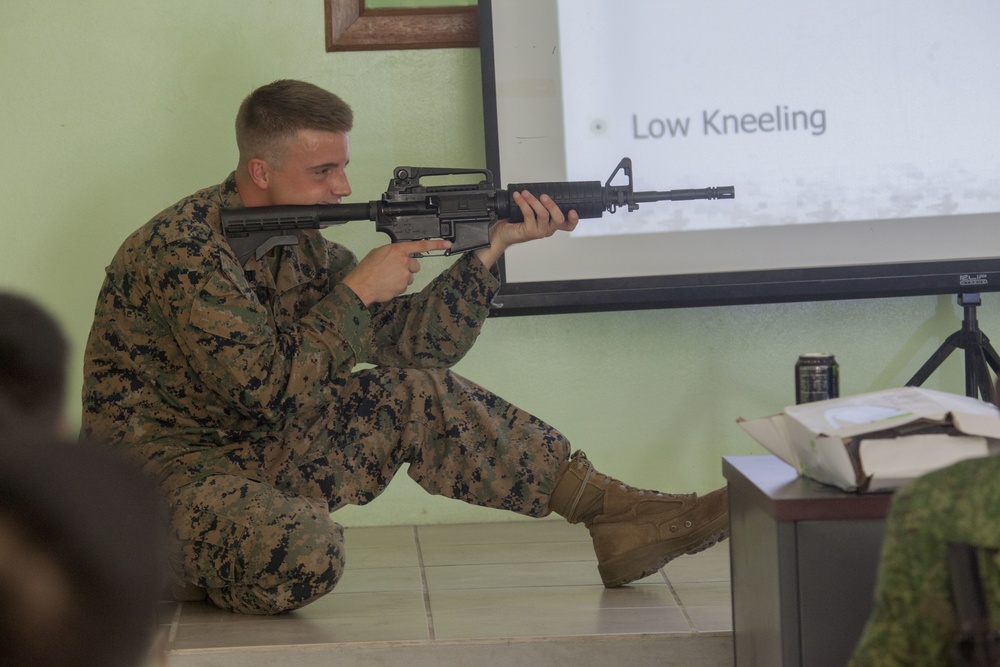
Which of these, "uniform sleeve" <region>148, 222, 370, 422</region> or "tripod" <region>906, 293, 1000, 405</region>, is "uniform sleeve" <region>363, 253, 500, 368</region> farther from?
"tripod" <region>906, 293, 1000, 405</region>

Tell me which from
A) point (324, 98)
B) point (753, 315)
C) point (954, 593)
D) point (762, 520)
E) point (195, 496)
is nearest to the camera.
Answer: point (954, 593)

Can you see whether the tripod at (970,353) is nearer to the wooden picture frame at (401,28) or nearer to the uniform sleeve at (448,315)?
the uniform sleeve at (448,315)

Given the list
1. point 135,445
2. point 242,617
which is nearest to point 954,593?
point 242,617

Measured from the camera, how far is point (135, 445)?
2246mm

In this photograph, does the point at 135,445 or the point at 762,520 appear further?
the point at 135,445

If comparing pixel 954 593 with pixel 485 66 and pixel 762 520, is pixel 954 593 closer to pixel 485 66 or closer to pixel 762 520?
pixel 762 520

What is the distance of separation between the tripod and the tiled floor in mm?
720

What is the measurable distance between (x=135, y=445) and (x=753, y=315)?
168 cm

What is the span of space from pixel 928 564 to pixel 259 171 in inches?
68.7

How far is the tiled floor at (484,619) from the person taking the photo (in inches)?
77.3

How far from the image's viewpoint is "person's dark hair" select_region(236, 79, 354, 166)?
2.36 metres

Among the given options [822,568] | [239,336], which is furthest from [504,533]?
[822,568]

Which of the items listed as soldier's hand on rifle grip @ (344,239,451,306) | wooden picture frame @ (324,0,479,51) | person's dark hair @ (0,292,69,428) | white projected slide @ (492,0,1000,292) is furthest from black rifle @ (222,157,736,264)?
person's dark hair @ (0,292,69,428)

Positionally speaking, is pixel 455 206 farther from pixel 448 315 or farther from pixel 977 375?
pixel 977 375
